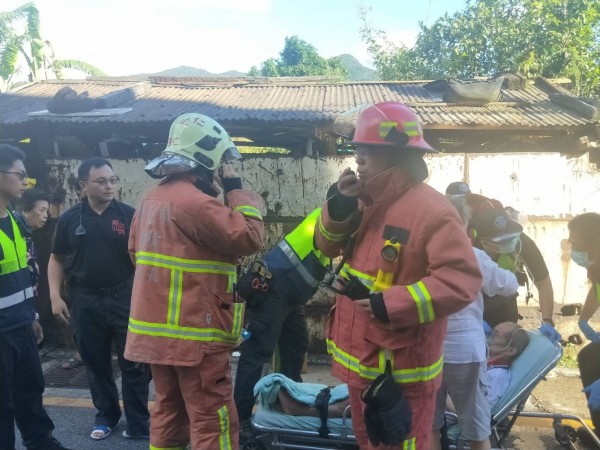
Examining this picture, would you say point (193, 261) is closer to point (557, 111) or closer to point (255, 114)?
point (255, 114)

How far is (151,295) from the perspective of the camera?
2.29 meters

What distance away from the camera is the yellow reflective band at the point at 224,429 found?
2.28 meters

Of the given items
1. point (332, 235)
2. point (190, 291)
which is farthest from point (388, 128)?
point (190, 291)

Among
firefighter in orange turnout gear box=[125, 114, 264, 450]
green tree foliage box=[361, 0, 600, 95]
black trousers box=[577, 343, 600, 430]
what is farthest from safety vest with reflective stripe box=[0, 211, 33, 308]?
green tree foliage box=[361, 0, 600, 95]

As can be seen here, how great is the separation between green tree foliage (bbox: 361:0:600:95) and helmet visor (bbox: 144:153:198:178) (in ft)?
37.4

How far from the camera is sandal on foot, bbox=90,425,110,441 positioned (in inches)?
138

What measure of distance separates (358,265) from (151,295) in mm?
1002

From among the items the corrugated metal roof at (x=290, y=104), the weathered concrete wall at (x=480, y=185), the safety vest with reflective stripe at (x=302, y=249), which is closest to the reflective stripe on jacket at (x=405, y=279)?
the safety vest with reflective stripe at (x=302, y=249)

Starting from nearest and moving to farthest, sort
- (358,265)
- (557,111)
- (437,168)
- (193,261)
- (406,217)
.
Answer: (406,217) → (358,265) → (193,261) → (437,168) → (557,111)

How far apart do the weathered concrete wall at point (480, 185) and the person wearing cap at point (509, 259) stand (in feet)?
5.41

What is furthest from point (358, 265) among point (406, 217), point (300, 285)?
point (300, 285)

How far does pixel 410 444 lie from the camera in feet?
6.40

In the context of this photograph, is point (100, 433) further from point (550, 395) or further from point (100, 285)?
point (550, 395)

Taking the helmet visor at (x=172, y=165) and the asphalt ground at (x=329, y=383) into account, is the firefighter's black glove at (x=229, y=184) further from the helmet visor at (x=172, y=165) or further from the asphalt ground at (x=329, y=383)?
the asphalt ground at (x=329, y=383)
